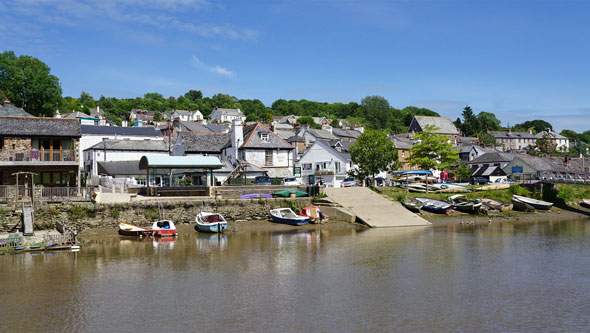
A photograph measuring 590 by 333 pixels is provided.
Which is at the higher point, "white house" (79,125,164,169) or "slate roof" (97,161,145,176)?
"white house" (79,125,164,169)

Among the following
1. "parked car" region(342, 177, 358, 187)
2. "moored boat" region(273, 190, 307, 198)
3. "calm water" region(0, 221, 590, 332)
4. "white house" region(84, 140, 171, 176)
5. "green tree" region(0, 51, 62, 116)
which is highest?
"green tree" region(0, 51, 62, 116)

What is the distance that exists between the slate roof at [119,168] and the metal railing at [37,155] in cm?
1647

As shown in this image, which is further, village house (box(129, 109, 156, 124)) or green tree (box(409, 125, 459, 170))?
village house (box(129, 109, 156, 124))

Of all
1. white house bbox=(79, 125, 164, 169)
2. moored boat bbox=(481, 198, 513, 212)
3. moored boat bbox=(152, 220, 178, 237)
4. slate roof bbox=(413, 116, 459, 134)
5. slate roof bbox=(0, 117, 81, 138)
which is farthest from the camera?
slate roof bbox=(413, 116, 459, 134)

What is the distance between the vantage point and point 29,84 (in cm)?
10162

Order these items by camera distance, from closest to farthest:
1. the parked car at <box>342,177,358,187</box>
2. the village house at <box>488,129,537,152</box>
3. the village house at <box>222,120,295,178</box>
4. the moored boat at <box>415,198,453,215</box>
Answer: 1. the moored boat at <box>415,198,453,215</box>
2. the parked car at <box>342,177,358,187</box>
3. the village house at <box>222,120,295,178</box>
4. the village house at <box>488,129,537,152</box>

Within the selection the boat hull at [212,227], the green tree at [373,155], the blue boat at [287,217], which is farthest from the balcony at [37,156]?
the green tree at [373,155]

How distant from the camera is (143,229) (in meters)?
42.7

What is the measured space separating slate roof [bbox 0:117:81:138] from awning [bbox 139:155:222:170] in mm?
6967

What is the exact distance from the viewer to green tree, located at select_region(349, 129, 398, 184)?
64500 millimetres

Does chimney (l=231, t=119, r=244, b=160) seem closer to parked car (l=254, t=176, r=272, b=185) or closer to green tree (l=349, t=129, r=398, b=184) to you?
parked car (l=254, t=176, r=272, b=185)

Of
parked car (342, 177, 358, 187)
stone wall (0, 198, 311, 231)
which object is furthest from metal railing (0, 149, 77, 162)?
parked car (342, 177, 358, 187)

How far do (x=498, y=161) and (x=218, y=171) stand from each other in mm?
51999

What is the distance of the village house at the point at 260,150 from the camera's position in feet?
230
